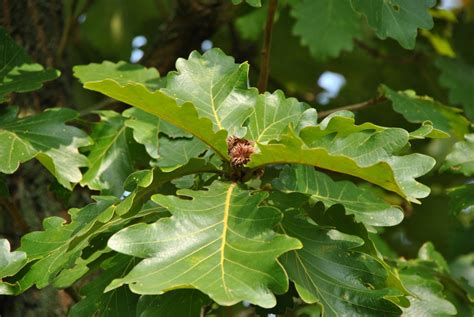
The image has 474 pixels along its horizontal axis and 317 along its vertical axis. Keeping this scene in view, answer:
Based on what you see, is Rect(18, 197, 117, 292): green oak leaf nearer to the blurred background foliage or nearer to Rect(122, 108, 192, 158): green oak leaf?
Rect(122, 108, 192, 158): green oak leaf

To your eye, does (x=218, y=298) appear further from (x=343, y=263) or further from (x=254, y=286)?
(x=343, y=263)

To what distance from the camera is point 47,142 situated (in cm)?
191

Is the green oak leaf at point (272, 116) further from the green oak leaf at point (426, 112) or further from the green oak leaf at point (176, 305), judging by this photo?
the green oak leaf at point (426, 112)

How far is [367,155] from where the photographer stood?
1557 millimetres

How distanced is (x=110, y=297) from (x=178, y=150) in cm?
38

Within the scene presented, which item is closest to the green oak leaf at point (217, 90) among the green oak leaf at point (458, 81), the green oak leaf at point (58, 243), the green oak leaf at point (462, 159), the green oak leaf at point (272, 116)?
the green oak leaf at point (272, 116)

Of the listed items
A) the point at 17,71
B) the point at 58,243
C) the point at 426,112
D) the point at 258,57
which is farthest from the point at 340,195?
the point at 258,57

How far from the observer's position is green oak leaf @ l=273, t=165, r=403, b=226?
167 cm

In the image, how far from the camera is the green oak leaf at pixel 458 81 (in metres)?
2.96

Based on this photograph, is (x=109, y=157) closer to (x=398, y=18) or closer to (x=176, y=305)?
(x=176, y=305)

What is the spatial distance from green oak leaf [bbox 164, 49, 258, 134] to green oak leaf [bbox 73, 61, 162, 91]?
33cm

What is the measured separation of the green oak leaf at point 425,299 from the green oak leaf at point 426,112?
37 centimetres

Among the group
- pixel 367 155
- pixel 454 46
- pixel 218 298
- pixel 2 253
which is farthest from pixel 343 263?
pixel 454 46

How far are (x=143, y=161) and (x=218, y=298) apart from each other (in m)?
0.81
